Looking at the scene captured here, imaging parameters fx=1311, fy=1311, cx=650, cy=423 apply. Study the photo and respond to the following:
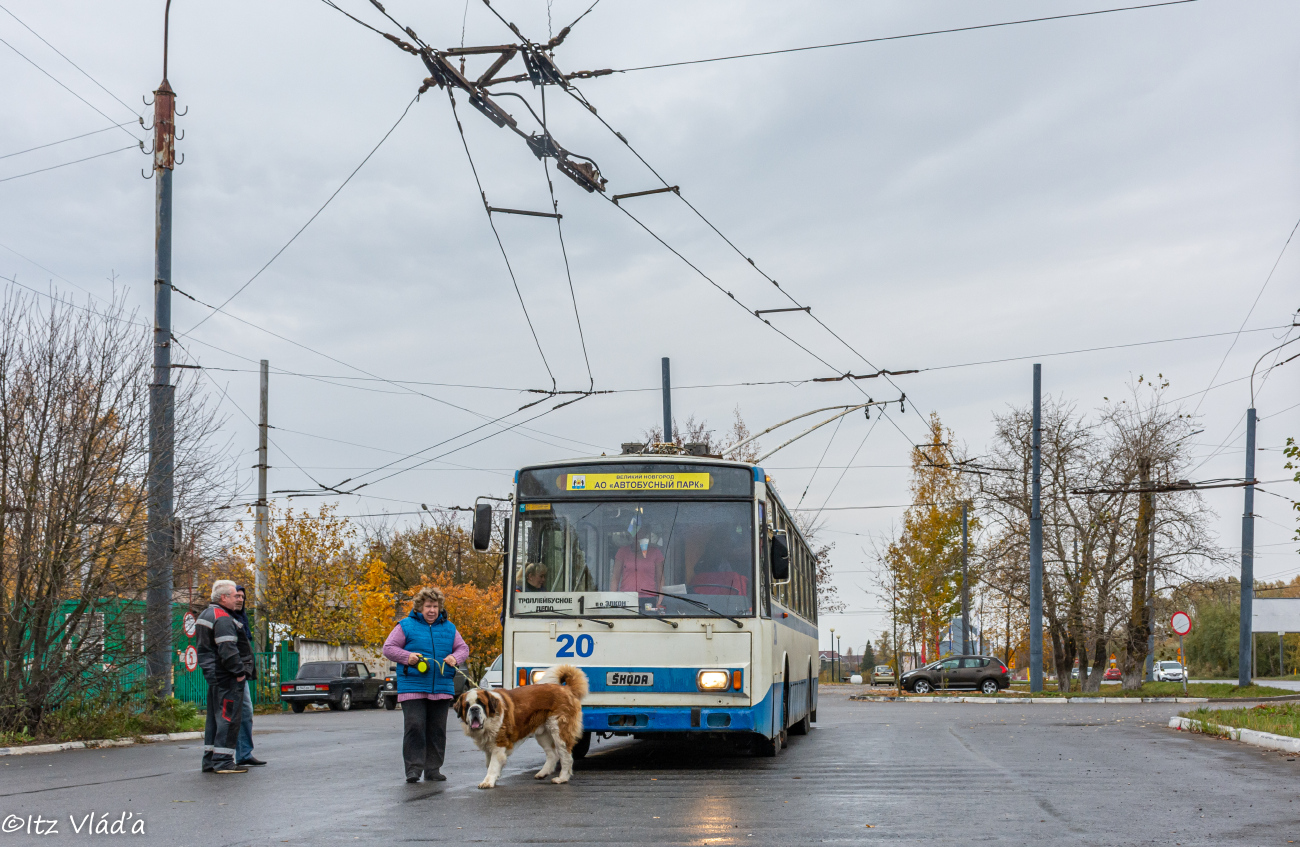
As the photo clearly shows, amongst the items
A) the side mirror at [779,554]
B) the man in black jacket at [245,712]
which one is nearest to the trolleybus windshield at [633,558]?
the side mirror at [779,554]

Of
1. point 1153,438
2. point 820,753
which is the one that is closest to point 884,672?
point 1153,438

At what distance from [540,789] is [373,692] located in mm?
30113

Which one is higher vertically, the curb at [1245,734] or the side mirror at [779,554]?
the side mirror at [779,554]

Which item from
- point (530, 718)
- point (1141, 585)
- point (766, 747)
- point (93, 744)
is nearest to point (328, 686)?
point (93, 744)

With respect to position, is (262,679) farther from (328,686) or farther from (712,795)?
(712,795)

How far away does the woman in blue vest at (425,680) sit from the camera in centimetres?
1124

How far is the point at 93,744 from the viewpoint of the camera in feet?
54.3

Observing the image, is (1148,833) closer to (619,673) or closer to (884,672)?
(619,673)

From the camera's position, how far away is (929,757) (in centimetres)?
1423

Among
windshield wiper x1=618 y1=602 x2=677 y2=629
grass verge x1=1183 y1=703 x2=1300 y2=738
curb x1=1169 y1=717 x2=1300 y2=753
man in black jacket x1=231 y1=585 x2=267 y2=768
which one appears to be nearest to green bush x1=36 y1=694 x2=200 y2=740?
man in black jacket x1=231 y1=585 x2=267 y2=768

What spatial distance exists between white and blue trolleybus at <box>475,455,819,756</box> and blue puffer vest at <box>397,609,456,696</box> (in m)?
0.90

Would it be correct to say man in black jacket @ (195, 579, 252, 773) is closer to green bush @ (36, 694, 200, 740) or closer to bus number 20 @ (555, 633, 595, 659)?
bus number 20 @ (555, 633, 595, 659)

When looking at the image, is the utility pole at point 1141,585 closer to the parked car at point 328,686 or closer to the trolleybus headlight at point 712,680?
the parked car at point 328,686

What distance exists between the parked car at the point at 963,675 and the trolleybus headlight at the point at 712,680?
3506 centimetres
